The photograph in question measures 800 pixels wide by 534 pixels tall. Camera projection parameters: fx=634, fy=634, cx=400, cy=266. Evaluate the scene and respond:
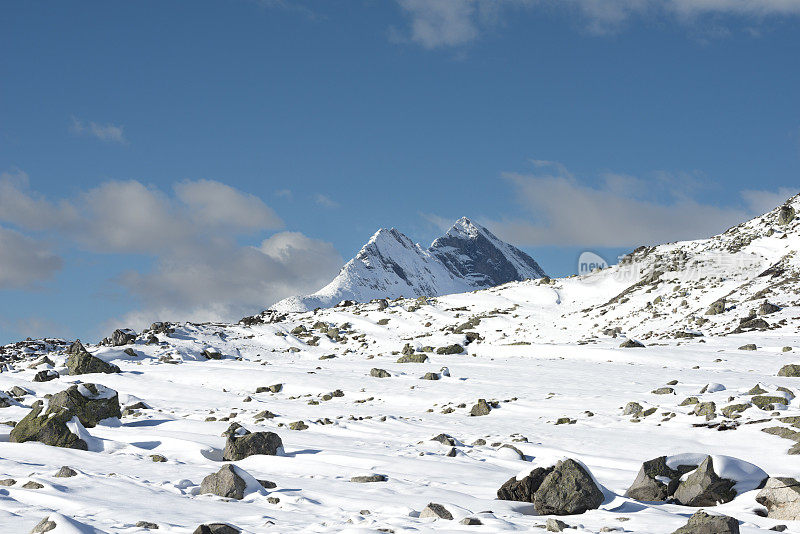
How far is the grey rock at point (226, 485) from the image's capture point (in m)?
9.52

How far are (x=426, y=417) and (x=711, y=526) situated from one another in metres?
11.5

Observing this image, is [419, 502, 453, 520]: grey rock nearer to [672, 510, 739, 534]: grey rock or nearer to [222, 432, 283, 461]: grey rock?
[672, 510, 739, 534]: grey rock

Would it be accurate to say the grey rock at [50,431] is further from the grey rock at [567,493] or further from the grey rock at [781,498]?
the grey rock at [781,498]

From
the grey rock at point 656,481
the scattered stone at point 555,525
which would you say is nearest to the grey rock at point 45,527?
the scattered stone at point 555,525

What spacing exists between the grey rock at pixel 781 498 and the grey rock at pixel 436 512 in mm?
4334

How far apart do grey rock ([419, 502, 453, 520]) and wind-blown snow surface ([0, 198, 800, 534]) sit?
0.11 meters

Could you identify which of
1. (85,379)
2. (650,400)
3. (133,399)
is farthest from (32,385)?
(650,400)

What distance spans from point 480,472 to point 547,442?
3480 mm

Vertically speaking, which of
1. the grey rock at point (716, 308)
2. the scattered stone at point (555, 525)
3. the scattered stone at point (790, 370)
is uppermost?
the grey rock at point (716, 308)

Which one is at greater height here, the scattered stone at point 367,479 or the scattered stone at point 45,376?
the scattered stone at point 45,376

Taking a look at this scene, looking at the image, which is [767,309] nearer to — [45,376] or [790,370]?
[790,370]

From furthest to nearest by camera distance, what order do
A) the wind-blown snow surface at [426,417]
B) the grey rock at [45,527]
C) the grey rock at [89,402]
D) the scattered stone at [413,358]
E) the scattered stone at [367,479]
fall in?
1. the scattered stone at [413,358]
2. the grey rock at [89,402]
3. the scattered stone at [367,479]
4. the wind-blown snow surface at [426,417]
5. the grey rock at [45,527]

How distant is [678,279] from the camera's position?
140 ft

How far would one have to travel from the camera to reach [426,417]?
1828cm
